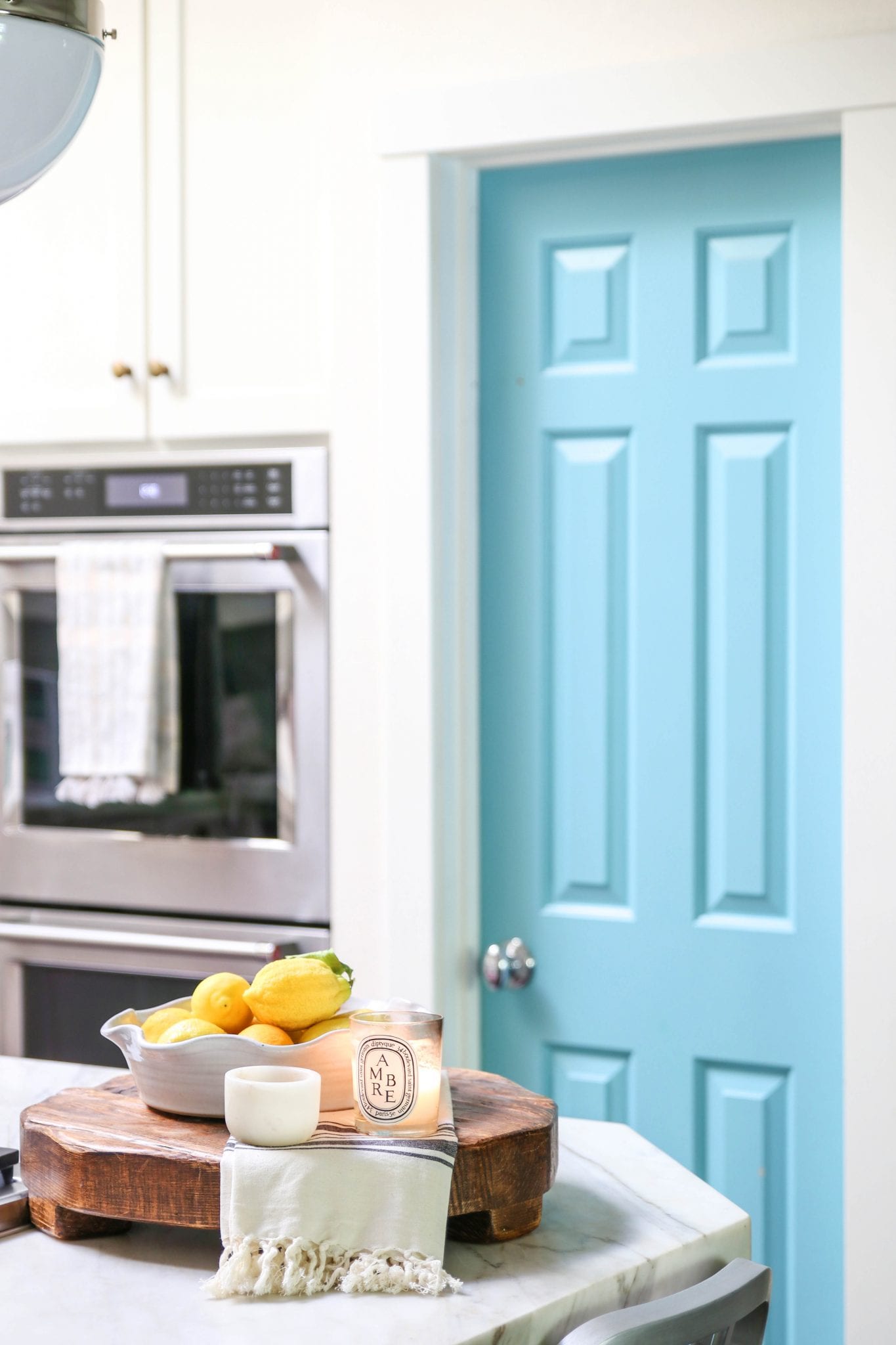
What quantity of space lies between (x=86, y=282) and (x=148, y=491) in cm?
36

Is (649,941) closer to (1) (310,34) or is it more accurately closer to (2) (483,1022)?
(2) (483,1022)

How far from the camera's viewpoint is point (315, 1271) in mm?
947

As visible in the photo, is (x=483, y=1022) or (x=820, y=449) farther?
(x=483, y=1022)

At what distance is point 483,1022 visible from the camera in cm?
212

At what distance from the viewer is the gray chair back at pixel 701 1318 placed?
0.85 metres

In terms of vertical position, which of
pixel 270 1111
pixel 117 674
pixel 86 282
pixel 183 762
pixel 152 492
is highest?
pixel 86 282

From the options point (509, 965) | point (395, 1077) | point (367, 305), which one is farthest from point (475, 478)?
point (395, 1077)

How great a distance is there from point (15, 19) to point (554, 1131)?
93 centimetres

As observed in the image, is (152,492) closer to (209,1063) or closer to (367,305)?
(367,305)

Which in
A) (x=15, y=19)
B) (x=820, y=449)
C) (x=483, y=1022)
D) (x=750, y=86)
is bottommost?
(x=483, y=1022)

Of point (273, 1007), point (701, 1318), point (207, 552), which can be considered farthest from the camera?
point (207, 552)

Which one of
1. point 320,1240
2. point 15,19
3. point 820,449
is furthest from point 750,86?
point 320,1240

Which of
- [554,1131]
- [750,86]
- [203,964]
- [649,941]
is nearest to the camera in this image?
[554,1131]

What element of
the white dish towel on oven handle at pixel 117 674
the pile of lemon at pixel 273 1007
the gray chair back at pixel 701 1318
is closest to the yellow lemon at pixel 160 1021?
the pile of lemon at pixel 273 1007
